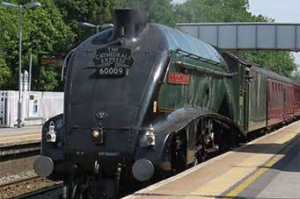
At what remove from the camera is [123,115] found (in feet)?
37.2

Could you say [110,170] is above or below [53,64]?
below

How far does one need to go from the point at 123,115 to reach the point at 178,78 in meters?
1.76

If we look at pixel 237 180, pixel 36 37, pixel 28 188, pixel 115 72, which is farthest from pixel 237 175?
pixel 36 37

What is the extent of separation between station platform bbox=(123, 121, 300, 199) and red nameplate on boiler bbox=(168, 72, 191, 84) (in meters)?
1.82

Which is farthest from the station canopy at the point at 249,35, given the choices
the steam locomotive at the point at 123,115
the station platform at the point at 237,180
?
the steam locomotive at the point at 123,115

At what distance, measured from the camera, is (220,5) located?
10962 cm

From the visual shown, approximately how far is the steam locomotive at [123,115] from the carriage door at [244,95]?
633 centimetres

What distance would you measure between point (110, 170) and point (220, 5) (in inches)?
3973

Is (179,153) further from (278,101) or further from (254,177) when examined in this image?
(278,101)

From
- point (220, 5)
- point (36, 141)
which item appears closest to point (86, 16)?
point (220, 5)

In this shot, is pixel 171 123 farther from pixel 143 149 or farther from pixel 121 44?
pixel 121 44

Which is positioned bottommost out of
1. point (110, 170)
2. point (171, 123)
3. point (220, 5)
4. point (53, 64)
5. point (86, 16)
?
point (110, 170)

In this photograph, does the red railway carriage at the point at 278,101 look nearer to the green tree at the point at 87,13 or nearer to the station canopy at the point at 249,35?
the station canopy at the point at 249,35

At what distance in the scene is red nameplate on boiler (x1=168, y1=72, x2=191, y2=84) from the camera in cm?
1214
